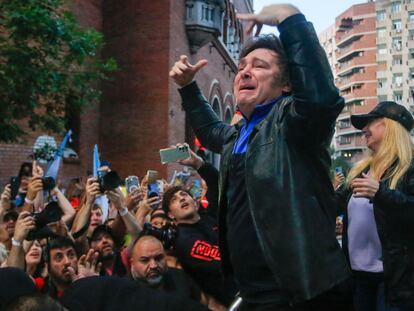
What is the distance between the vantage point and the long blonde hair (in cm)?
362

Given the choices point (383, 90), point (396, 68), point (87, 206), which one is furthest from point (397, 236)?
point (383, 90)

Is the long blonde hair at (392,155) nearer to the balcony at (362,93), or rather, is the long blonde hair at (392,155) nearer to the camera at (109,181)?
the camera at (109,181)

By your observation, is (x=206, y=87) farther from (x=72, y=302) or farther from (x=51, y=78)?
(x=72, y=302)

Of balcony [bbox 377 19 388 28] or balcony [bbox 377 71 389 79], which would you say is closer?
balcony [bbox 377 19 388 28]

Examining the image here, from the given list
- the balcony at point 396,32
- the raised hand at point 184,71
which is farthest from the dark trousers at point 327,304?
the balcony at point 396,32

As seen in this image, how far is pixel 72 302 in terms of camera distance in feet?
7.89

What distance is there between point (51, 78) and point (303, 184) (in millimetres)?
6313

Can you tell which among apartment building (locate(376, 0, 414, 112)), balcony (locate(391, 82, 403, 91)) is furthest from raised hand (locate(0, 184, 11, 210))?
balcony (locate(391, 82, 403, 91))

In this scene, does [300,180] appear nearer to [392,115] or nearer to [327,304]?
[327,304]

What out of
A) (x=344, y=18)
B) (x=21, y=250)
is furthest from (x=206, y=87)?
(x=344, y=18)

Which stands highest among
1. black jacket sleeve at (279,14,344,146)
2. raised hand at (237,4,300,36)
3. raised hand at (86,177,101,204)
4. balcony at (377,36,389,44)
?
balcony at (377,36,389,44)

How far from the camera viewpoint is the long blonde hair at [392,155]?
362 cm

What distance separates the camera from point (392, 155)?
3.72m

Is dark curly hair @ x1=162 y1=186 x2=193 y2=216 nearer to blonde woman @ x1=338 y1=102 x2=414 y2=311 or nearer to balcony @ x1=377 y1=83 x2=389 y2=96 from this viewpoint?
blonde woman @ x1=338 y1=102 x2=414 y2=311
